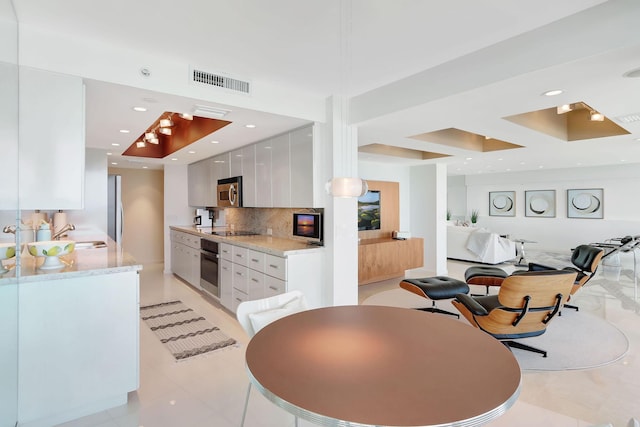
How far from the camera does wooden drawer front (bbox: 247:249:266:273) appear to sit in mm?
3736

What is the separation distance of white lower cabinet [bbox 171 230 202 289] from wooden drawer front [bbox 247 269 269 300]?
1.68 metres

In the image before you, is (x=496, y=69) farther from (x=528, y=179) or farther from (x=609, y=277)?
(x=528, y=179)

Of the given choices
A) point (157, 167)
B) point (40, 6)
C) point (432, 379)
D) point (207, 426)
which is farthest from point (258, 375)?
point (157, 167)

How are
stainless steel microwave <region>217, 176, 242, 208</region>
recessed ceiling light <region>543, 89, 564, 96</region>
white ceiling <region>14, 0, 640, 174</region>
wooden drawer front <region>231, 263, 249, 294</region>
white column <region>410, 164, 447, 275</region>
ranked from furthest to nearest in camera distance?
white column <region>410, 164, 447, 275</region>, stainless steel microwave <region>217, 176, 242, 208</region>, wooden drawer front <region>231, 263, 249, 294</region>, recessed ceiling light <region>543, 89, 564, 96</region>, white ceiling <region>14, 0, 640, 174</region>

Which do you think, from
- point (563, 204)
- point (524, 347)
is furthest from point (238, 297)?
point (563, 204)

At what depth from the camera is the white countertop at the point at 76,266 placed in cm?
207

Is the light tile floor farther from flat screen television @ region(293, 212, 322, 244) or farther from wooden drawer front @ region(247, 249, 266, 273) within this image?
flat screen television @ region(293, 212, 322, 244)

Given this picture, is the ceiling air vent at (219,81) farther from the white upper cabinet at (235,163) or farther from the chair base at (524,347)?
the chair base at (524,347)

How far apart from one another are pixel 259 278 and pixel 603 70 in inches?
A: 131

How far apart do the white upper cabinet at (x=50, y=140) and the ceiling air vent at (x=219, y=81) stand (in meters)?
0.79

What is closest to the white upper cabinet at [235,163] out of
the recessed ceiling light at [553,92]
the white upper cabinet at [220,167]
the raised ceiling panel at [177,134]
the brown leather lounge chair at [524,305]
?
the white upper cabinet at [220,167]

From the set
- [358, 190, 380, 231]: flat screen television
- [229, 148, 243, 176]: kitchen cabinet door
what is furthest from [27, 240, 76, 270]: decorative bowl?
[358, 190, 380, 231]: flat screen television

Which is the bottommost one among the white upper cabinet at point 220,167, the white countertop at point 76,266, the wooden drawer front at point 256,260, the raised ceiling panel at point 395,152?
the wooden drawer front at point 256,260

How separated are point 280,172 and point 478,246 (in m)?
5.40
